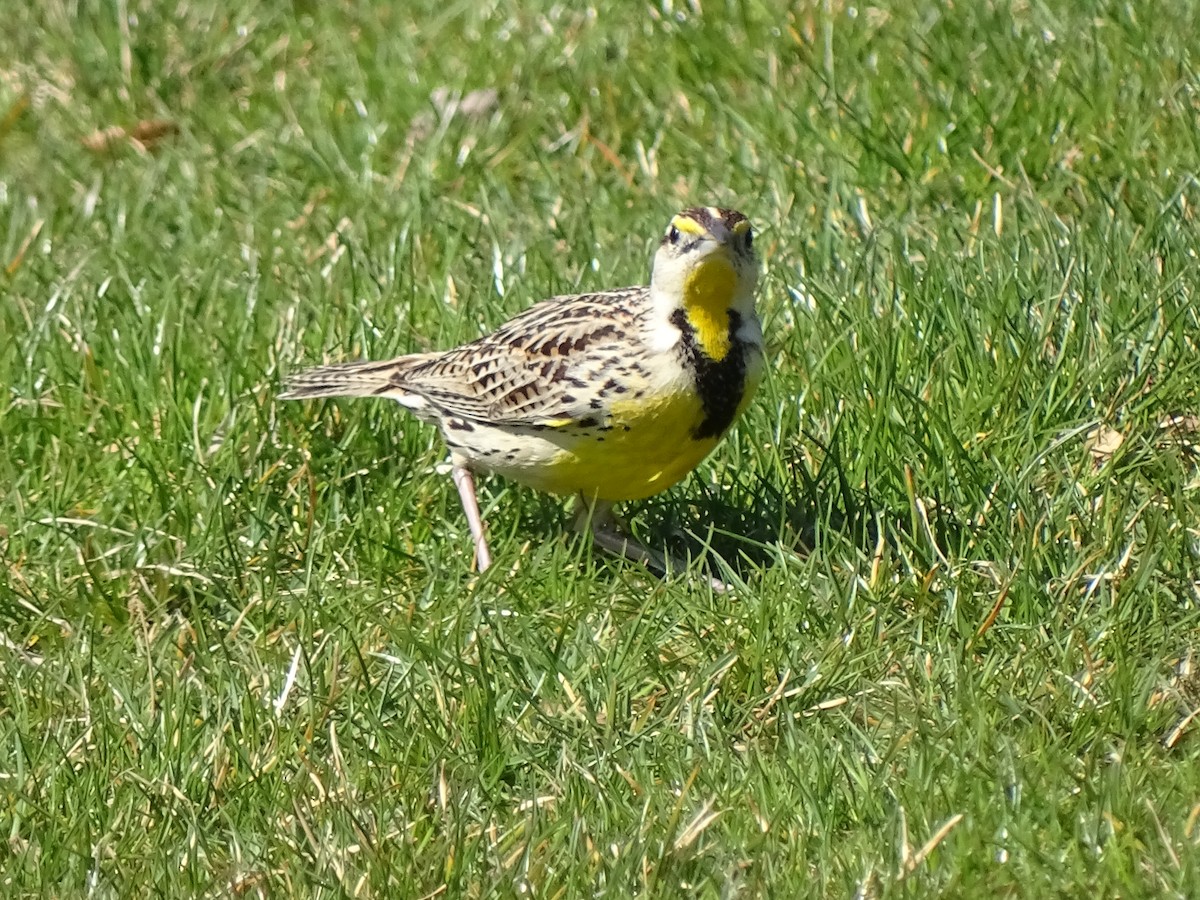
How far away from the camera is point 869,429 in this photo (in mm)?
5625

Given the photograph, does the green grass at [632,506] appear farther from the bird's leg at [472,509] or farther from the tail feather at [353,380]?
the tail feather at [353,380]

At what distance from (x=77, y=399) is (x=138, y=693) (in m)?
1.65

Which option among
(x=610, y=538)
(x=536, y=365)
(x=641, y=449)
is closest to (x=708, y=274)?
(x=641, y=449)

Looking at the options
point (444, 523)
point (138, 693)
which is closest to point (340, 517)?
point (444, 523)

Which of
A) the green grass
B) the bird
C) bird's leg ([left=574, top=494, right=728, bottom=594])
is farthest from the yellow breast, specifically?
the green grass

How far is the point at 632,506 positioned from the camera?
5984 mm

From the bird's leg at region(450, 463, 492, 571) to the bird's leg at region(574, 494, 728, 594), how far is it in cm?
29

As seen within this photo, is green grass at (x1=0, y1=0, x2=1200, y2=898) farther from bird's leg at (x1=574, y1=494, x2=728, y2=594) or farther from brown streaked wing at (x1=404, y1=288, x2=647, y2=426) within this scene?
brown streaked wing at (x1=404, y1=288, x2=647, y2=426)

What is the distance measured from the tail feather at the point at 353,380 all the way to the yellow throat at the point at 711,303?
1.07m

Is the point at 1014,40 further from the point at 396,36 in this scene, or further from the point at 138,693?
the point at 138,693

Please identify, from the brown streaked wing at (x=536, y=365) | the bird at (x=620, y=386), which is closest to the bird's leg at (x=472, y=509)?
the bird at (x=620, y=386)

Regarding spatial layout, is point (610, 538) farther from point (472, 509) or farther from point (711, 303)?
point (711, 303)

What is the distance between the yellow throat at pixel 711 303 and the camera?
5.21m

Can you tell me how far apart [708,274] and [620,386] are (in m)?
0.38
